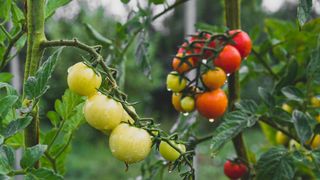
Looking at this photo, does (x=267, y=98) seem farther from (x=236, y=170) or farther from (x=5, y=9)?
(x=5, y=9)

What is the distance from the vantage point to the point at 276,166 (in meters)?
0.63

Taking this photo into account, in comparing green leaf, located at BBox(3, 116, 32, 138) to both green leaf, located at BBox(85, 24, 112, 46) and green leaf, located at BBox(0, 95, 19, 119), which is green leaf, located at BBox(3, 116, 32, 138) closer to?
green leaf, located at BBox(0, 95, 19, 119)

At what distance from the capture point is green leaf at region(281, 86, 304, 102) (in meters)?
0.67

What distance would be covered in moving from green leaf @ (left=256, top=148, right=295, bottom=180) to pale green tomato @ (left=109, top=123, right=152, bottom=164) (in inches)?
10.4

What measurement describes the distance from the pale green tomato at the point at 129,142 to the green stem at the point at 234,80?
31 cm

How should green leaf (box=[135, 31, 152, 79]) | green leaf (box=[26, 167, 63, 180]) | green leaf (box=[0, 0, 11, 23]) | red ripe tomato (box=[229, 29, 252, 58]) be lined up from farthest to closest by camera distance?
green leaf (box=[135, 31, 152, 79])
red ripe tomato (box=[229, 29, 252, 58])
green leaf (box=[0, 0, 11, 23])
green leaf (box=[26, 167, 63, 180])

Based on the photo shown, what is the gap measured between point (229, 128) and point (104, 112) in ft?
0.81

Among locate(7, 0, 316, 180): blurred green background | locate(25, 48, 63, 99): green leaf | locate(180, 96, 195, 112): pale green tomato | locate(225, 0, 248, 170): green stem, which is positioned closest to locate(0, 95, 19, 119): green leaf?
locate(25, 48, 63, 99): green leaf

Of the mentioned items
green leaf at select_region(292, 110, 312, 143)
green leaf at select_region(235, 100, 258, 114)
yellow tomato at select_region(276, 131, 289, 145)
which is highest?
green leaf at select_region(235, 100, 258, 114)

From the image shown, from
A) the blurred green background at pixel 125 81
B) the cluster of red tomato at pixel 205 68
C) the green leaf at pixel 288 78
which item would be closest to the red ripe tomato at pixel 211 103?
the cluster of red tomato at pixel 205 68

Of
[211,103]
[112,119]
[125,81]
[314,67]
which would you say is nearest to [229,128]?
[211,103]

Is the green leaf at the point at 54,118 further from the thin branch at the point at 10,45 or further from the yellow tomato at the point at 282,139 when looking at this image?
the yellow tomato at the point at 282,139

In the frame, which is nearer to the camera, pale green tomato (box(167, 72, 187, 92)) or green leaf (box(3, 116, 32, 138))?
green leaf (box(3, 116, 32, 138))

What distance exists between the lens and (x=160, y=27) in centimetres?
815
